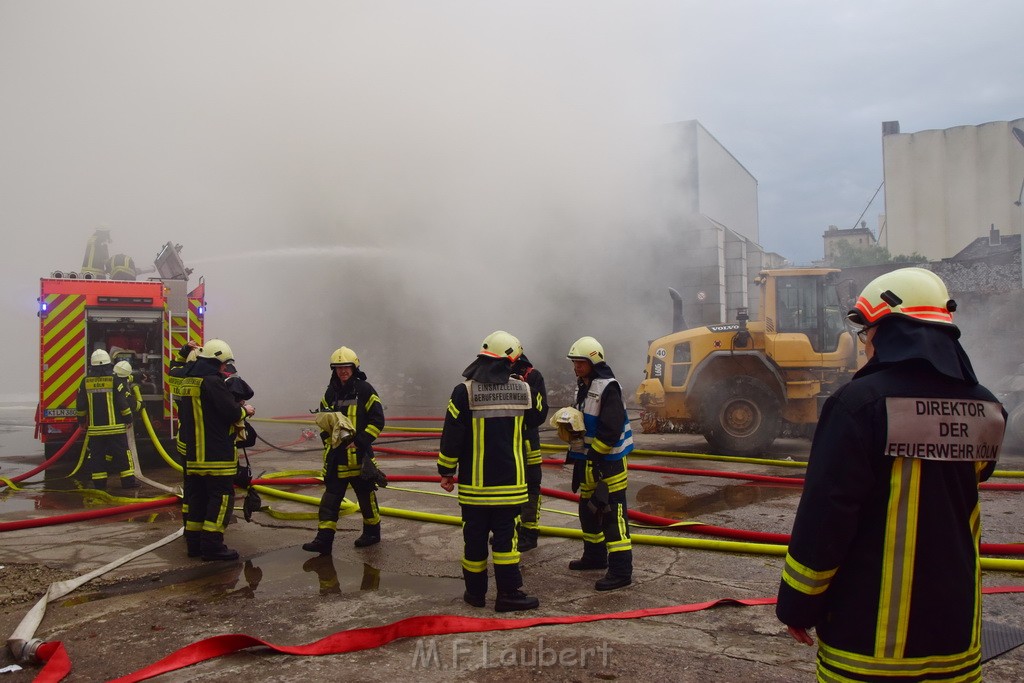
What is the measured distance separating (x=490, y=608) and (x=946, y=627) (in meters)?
2.57

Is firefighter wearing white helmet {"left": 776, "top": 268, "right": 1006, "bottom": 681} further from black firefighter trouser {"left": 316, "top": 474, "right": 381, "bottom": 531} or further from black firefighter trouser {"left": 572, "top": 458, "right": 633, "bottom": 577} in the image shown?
black firefighter trouser {"left": 316, "top": 474, "right": 381, "bottom": 531}

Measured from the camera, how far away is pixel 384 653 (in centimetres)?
323

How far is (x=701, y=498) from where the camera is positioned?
269 inches

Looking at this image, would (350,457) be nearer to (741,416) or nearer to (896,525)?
(896,525)

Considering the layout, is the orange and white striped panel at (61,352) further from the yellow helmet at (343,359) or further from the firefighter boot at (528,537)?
the firefighter boot at (528,537)

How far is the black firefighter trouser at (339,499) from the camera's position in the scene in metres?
5.00

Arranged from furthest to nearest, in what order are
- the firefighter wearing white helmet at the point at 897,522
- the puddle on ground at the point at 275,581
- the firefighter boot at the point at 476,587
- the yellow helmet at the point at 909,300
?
the puddle on ground at the point at 275,581 < the firefighter boot at the point at 476,587 < the yellow helmet at the point at 909,300 < the firefighter wearing white helmet at the point at 897,522

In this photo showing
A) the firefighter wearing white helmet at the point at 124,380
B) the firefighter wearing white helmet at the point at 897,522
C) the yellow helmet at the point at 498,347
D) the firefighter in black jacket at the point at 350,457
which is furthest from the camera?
the firefighter wearing white helmet at the point at 124,380

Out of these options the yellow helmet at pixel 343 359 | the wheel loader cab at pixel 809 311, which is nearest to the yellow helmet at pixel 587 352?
the yellow helmet at pixel 343 359

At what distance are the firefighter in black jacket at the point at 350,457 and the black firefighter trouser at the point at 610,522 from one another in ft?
5.03

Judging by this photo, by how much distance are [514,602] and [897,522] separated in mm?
2454

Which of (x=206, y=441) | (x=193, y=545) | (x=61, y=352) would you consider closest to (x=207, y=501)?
(x=193, y=545)

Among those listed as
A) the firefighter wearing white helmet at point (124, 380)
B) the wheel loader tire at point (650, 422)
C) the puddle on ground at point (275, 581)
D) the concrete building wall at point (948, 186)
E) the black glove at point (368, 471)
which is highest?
the concrete building wall at point (948, 186)

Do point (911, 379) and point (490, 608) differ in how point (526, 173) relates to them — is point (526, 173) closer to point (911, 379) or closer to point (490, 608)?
point (490, 608)
